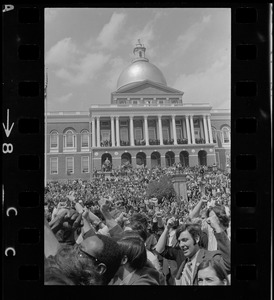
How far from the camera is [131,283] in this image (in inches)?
262

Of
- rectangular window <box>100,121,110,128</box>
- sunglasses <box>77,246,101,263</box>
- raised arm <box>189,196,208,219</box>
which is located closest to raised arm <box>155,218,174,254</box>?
raised arm <box>189,196,208,219</box>

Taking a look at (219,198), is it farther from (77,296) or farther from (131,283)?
(77,296)

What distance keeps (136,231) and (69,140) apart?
6.22ft

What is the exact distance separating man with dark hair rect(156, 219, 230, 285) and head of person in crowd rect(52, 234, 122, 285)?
778mm

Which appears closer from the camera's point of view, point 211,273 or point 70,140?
point 211,273

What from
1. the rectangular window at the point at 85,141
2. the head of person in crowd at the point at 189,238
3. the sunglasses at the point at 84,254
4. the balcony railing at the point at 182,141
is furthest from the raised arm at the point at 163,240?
the rectangular window at the point at 85,141

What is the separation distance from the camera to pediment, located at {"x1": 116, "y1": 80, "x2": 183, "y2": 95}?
23.9ft

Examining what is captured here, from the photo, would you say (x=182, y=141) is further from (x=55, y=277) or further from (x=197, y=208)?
(x=55, y=277)

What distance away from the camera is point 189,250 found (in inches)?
273

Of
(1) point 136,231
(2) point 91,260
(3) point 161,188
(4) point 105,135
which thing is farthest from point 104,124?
(2) point 91,260

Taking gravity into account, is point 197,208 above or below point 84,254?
above

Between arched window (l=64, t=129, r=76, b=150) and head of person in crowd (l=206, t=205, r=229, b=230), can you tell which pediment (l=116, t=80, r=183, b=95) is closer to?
arched window (l=64, t=129, r=76, b=150)
